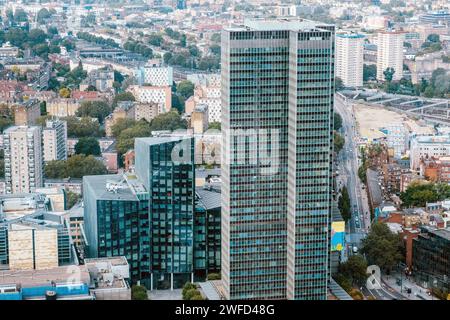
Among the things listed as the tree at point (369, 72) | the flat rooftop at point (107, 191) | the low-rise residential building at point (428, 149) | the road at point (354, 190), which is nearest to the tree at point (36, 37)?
the tree at point (369, 72)

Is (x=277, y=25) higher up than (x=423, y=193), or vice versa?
(x=277, y=25)

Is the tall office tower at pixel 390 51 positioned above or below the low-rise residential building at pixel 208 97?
above

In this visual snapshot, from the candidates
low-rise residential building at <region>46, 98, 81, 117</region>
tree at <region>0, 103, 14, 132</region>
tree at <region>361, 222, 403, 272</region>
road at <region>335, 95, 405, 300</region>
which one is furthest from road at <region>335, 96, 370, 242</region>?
tree at <region>0, 103, 14, 132</region>

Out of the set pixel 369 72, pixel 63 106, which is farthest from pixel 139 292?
pixel 369 72

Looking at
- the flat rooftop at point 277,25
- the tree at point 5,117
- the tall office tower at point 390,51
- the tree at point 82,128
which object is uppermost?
the flat rooftop at point 277,25

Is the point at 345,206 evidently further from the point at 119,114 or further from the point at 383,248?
the point at 119,114

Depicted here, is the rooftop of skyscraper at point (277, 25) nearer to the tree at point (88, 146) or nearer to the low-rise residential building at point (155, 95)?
the tree at point (88, 146)

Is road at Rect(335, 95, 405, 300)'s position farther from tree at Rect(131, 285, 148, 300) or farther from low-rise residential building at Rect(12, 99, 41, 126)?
low-rise residential building at Rect(12, 99, 41, 126)

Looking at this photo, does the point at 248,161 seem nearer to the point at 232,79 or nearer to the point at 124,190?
the point at 232,79
